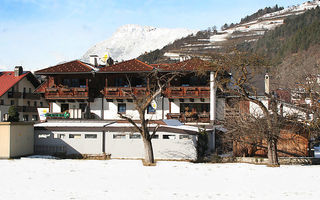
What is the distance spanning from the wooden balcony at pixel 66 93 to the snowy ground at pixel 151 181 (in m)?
13.6

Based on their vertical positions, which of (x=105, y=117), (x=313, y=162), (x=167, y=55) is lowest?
(x=313, y=162)

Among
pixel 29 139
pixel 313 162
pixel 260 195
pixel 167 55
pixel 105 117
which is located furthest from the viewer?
pixel 167 55

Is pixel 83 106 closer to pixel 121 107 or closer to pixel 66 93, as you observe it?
pixel 66 93

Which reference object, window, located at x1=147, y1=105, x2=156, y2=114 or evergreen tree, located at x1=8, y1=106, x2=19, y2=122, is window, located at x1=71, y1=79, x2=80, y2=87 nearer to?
window, located at x1=147, y1=105, x2=156, y2=114

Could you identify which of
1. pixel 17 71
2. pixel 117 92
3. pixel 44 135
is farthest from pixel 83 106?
pixel 17 71

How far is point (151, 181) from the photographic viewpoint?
61.6ft

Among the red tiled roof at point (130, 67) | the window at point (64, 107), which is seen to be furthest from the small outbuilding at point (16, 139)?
the red tiled roof at point (130, 67)

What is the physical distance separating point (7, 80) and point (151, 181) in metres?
42.1

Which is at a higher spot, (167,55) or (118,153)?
(167,55)

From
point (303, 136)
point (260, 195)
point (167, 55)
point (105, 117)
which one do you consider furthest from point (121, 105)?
point (167, 55)

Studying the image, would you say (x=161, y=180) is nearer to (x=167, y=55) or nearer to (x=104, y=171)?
(x=104, y=171)

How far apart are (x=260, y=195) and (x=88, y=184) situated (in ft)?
24.0

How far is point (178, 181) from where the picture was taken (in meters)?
18.9

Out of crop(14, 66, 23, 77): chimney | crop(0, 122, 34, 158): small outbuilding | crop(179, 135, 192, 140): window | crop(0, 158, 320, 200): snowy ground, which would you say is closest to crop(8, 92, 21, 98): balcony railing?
crop(14, 66, 23, 77): chimney
